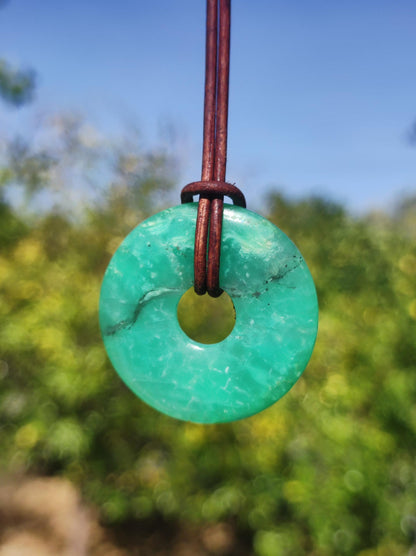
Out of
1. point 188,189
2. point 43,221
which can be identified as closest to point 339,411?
point 188,189

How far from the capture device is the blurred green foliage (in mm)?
2646

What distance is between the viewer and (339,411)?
112 inches

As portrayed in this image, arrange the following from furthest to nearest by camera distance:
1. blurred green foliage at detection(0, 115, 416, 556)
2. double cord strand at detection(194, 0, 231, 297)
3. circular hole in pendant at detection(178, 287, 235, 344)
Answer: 1. circular hole in pendant at detection(178, 287, 235, 344)
2. blurred green foliage at detection(0, 115, 416, 556)
3. double cord strand at detection(194, 0, 231, 297)

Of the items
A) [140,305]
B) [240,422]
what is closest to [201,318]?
[240,422]

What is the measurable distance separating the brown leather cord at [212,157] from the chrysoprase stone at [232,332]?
3cm

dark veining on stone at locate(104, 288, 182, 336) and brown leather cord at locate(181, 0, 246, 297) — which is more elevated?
brown leather cord at locate(181, 0, 246, 297)

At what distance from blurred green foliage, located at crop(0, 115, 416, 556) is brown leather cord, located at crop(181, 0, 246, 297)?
231 centimetres

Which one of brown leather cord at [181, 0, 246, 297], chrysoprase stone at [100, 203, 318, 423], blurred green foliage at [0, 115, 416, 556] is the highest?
brown leather cord at [181, 0, 246, 297]

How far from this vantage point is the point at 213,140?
0.77 meters

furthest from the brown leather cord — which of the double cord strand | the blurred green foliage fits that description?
the blurred green foliage

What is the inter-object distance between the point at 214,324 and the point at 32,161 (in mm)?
2794

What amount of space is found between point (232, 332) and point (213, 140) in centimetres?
36

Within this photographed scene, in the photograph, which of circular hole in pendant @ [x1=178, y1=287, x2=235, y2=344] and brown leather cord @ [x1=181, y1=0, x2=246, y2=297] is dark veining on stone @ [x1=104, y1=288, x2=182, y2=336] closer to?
brown leather cord @ [x1=181, y1=0, x2=246, y2=297]

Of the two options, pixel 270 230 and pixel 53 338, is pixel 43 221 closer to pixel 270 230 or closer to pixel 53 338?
pixel 53 338
